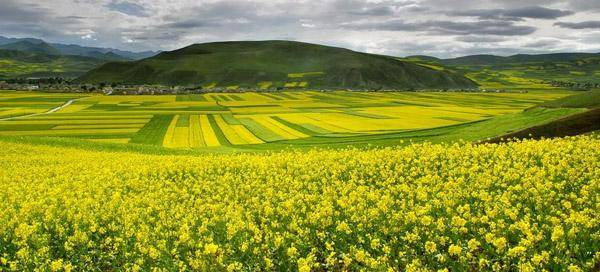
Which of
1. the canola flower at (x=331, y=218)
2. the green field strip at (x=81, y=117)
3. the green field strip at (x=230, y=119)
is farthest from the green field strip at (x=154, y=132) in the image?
the canola flower at (x=331, y=218)

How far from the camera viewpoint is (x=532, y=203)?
14.0 meters

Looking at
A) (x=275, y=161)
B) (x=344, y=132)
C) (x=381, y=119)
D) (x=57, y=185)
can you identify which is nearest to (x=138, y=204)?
(x=57, y=185)

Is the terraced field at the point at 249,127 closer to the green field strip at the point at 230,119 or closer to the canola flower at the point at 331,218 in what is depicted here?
the green field strip at the point at 230,119

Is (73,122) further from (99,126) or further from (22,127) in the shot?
(22,127)

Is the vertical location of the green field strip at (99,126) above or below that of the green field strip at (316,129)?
below

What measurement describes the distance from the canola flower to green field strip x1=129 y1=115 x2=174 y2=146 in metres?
46.9

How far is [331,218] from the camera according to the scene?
13039 mm

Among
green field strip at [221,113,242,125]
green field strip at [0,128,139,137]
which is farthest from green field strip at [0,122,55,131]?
green field strip at [221,113,242,125]

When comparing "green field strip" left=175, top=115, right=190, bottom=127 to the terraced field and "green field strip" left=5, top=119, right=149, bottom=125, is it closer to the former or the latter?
the terraced field

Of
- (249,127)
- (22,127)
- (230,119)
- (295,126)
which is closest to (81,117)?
(22,127)

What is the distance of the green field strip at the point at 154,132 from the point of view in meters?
69.8

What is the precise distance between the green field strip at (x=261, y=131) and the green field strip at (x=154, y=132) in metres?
14.8

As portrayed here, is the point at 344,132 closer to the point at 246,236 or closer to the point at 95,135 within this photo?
the point at 95,135

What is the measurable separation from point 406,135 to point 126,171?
1961 inches
